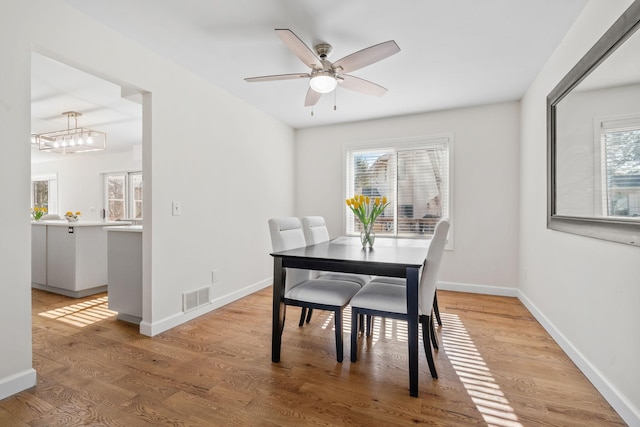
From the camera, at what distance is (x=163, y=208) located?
266 cm

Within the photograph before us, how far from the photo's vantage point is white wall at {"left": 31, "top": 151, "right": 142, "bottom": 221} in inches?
265

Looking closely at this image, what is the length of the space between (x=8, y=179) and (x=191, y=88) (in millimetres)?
1672

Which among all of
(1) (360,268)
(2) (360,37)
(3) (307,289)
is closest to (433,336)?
(1) (360,268)

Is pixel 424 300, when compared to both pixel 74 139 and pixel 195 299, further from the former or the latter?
pixel 74 139

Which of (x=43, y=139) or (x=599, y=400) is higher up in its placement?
(x=43, y=139)

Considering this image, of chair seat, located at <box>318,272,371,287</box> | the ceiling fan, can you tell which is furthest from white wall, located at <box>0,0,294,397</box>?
chair seat, located at <box>318,272,371,287</box>

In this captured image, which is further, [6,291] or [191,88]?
[191,88]

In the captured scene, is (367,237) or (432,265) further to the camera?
(367,237)

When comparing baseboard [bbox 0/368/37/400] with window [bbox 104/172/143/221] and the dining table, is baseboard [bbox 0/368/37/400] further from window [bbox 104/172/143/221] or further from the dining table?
window [bbox 104/172/143/221]

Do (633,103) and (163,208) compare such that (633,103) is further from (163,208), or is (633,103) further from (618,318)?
(163,208)

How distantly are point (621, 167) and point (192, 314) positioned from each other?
335cm

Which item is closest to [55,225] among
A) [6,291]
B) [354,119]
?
[6,291]

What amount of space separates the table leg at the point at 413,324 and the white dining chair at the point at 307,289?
0.48 metres

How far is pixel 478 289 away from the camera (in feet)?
12.6
